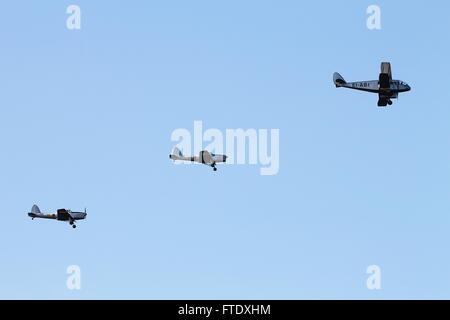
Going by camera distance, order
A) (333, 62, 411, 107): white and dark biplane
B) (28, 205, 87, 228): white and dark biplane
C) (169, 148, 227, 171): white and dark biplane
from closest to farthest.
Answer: (333, 62, 411, 107): white and dark biplane < (169, 148, 227, 171): white and dark biplane < (28, 205, 87, 228): white and dark biplane

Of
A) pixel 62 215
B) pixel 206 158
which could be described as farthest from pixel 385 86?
pixel 62 215

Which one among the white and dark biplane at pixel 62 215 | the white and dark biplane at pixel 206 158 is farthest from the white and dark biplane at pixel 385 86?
the white and dark biplane at pixel 62 215

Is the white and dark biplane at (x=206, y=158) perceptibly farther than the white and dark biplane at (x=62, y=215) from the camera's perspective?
No

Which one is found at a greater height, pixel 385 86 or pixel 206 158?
pixel 385 86

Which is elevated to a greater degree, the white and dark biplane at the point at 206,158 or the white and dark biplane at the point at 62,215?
the white and dark biplane at the point at 206,158

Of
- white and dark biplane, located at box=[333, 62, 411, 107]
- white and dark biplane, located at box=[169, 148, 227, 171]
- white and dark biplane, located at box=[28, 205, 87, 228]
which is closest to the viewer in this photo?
white and dark biplane, located at box=[333, 62, 411, 107]

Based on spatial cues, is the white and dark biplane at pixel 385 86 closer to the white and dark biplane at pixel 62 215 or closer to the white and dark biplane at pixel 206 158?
the white and dark biplane at pixel 206 158

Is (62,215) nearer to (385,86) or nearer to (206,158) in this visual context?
(206,158)

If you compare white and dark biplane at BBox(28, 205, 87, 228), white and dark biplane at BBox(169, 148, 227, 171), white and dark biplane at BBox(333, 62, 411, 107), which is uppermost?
white and dark biplane at BBox(333, 62, 411, 107)

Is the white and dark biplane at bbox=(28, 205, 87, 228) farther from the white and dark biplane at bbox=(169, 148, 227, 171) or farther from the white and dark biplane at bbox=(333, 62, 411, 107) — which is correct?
the white and dark biplane at bbox=(333, 62, 411, 107)

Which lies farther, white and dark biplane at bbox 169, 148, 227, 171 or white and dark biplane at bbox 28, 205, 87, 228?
white and dark biplane at bbox 28, 205, 87, 228

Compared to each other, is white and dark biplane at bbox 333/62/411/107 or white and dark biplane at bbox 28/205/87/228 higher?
white and dark biplane at bbox 333/62/411/107

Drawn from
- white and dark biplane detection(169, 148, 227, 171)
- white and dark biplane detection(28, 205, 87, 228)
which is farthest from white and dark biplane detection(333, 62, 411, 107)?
white and dark biplane detection(28, 205, 87, 228)
